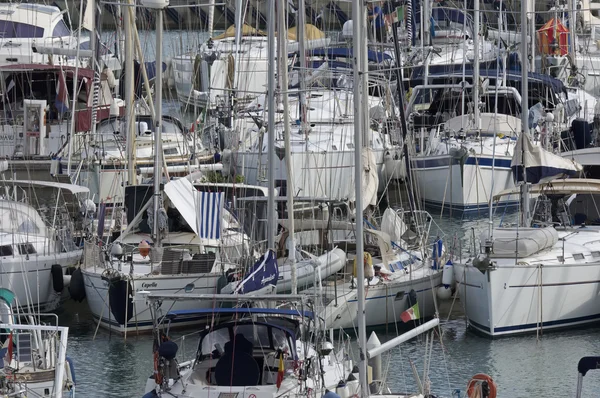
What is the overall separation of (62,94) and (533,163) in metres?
16.2

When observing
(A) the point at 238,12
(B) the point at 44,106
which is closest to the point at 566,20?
(A) the point at 238,12

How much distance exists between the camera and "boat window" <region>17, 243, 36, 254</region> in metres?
30.3

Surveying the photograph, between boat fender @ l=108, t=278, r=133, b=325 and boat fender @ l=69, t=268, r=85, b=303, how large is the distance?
5.32 feet

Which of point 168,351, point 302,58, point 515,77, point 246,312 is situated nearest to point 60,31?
point 515,77

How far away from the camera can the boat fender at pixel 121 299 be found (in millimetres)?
28656

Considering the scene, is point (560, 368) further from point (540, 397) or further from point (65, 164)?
point (65, 164)

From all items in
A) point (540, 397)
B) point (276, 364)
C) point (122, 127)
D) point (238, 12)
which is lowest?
point (540, 397)

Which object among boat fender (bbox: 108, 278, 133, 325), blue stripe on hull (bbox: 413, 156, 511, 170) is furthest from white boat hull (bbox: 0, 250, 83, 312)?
blue stripe on hull (bbox: 413, 156, 511, 170)

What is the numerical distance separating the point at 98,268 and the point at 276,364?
30.5 ft

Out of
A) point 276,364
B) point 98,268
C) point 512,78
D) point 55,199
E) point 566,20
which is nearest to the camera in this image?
point 276,364

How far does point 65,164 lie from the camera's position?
37438 millimetres

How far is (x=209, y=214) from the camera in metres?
29.9

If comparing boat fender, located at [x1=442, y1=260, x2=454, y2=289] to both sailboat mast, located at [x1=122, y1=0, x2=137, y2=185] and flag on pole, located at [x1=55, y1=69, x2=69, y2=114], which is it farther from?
flag on pole, located at [x1=55, y1=69, x2=69, y2=114]

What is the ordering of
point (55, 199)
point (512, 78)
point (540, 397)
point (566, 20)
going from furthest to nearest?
point (566, 20)
point (512, 78)
point (55, 199)
point (540, 397)
